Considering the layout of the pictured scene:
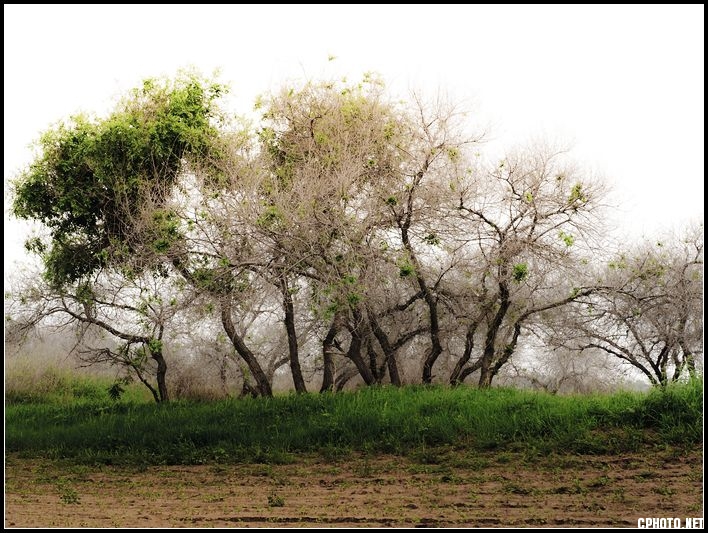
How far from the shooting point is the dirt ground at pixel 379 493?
8.89 m

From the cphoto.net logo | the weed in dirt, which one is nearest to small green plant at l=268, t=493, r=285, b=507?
the cphoto.net logo

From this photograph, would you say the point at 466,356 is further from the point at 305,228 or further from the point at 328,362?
the point at 305,228

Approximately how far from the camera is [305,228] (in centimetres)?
1454

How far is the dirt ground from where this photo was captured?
29.2 feet

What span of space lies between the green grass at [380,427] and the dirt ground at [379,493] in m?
0.49

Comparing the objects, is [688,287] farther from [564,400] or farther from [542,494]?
[542,494]

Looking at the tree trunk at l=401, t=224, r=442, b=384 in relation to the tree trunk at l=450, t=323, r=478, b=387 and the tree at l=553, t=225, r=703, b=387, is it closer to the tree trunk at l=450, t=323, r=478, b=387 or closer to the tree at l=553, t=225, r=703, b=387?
the tree trunk at l=450, t=323, r=478, b=387

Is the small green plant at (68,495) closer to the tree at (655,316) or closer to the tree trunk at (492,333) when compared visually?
the tree trunk at (492,333)

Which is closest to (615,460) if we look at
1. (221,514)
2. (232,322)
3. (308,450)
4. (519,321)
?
(308,450)

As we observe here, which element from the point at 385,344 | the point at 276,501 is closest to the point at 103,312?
the point at 385,344

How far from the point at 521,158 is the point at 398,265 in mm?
4197

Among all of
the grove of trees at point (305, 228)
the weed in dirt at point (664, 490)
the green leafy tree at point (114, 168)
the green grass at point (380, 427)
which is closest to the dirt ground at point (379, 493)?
the weed in dirt at point (664, 490)

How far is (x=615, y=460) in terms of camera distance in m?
11.2

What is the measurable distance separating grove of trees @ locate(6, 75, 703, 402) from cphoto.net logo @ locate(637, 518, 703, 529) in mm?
7433
